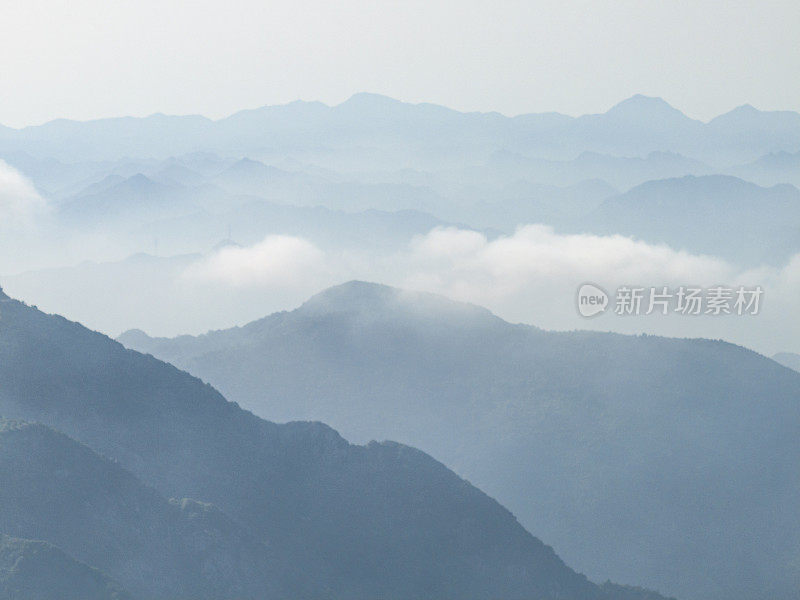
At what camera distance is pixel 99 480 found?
376 feet

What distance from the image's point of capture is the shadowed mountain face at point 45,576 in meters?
97.6

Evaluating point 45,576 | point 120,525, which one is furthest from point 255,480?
point 45,576

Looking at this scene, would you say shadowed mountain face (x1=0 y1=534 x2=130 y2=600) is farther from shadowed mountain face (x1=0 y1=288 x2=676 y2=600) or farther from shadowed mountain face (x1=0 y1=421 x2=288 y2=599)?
shadowed mountain face (x1=0 y1=288 x2=676 y2=600)

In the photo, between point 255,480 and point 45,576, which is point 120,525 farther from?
point 255,480

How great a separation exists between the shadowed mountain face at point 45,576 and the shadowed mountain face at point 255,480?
1121 cm

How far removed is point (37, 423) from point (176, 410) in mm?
25036

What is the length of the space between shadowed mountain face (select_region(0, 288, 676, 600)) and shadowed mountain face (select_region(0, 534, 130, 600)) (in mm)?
11210

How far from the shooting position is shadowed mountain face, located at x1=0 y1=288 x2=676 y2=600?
382ft

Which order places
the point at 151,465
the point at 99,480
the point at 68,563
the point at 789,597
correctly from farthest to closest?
the point at 789,597 → the point at 151,465 → the point at 99,480 → the point at 68,563

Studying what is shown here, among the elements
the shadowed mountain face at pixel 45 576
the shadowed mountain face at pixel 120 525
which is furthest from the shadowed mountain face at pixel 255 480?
the shadowed mountain face at pixel 45 576

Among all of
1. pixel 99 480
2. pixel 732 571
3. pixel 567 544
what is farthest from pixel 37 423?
pixel 732 571

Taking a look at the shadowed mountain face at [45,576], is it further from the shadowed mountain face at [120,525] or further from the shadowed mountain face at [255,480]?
the shadowed mountain face at [255,480]

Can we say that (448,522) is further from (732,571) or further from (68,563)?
(732,571)

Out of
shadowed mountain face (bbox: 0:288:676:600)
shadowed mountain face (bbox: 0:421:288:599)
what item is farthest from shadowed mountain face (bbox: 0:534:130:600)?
shadowed mountain face (bbox: 0:288:676:600)
